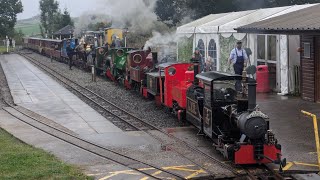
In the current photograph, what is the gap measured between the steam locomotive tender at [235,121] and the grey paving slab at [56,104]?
400cm

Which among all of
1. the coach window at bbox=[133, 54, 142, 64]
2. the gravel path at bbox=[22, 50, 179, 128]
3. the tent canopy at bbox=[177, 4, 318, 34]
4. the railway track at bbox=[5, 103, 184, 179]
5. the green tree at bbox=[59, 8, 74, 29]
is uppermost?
the green tree at bbox=[59, 8, 74, 29]

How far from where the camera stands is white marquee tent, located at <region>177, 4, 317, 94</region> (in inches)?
720

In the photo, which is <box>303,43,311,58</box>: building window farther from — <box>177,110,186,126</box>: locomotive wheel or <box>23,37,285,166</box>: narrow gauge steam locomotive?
<box>177,110,186,126</box>: locomotive wheel

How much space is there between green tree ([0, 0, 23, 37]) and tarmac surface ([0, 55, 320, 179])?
62.9 m

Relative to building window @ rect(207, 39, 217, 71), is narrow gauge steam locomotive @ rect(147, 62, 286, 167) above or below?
below

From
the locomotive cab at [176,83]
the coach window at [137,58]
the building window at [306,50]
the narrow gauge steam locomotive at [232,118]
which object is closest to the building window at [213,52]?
the coach window at [137,58]

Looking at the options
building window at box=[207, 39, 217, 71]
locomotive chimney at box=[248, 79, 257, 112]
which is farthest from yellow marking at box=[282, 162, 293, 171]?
building window at box=[207, 39, 217, 71]

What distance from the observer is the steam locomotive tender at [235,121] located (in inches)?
362

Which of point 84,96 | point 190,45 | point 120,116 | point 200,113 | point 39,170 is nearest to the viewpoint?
point 39,170

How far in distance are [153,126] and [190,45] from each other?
483 inches

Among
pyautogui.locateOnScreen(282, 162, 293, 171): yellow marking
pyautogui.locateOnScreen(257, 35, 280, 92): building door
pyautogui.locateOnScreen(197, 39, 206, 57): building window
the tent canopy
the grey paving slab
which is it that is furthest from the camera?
pyautogui.locateOnScreen(197, 39, 206, 57): building window

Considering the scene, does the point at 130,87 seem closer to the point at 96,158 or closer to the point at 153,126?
the point at 153,126

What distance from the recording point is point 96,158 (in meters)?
10.7

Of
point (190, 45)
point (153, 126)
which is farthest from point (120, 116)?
point (190, 45)
